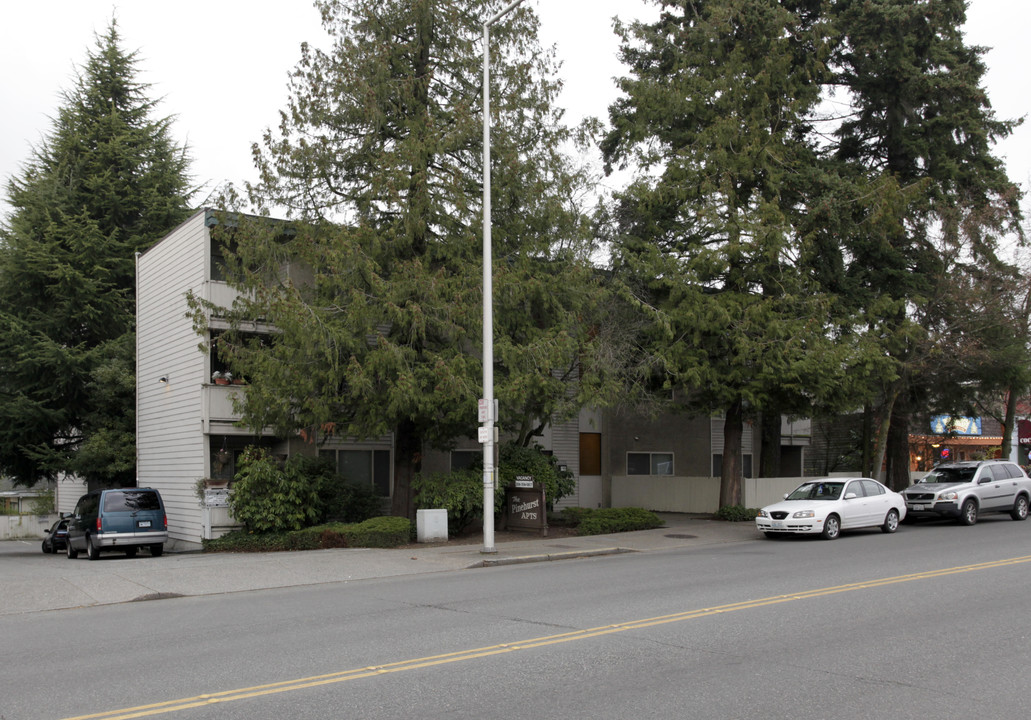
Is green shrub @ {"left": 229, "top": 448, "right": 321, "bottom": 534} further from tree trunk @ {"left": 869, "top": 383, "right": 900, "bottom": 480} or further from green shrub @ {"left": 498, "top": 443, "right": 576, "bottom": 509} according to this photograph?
tree trunk @ {"left": 869, "top": 383, "right": 900, "bottom": 480}

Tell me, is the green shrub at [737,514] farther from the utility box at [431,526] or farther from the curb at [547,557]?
the utility box at [431,526]

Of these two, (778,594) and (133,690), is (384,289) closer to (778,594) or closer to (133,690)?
(778,594)

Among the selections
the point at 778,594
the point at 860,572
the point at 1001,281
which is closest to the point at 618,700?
the point at 778,594

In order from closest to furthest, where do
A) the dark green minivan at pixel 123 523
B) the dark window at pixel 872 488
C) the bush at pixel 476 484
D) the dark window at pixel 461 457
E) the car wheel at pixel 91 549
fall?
the dark window at pixel 872 488 → the dark green minivan at pixel 123 523 → the bush at pixel 476 484 → the car wheel at pixel 91 549 → the dark window at pixel 461 457

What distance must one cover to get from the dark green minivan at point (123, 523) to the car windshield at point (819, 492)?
1580 cm

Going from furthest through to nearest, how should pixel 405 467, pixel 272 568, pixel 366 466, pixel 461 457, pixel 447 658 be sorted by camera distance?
pixel 461 457, pixel 366 466, pixel 405 467, pixel 272 568, pixel 447 658

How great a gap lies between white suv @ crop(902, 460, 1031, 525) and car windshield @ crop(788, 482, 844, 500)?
3.20m

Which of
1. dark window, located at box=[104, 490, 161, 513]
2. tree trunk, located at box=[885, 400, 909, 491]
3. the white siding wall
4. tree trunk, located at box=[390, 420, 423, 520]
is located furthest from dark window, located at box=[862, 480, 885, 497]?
dark window, located at box=[104, 490, 161, 513]

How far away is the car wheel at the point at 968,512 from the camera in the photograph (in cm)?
2189

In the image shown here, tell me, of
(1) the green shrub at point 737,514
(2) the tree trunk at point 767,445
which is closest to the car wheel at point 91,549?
(1) the green shrub at point 737,514

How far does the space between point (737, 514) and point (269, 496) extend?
1330cm

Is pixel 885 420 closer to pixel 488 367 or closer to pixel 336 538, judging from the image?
pixel 488 367

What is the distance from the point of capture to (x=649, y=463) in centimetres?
3269

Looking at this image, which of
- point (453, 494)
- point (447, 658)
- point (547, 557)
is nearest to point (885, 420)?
point (453, 494)
